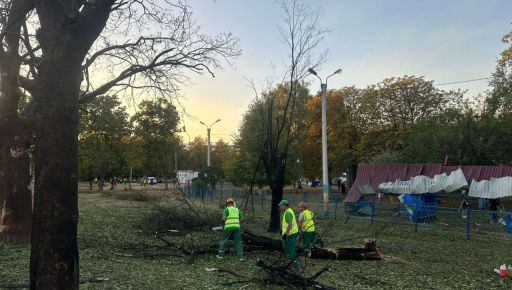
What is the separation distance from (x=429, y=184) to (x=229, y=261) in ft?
51.5

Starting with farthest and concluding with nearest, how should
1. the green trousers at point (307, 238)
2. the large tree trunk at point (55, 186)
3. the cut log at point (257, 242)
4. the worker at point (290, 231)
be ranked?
the cut log at point (257, 242)
the green trousers at point (307, 238)
the worker at point (290, 231)
the large tree trunk at point (55, 186)

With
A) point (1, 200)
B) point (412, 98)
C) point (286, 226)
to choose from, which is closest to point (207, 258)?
point (286, 226)

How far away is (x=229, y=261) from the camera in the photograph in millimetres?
11555

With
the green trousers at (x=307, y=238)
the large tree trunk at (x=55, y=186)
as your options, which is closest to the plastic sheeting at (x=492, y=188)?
the green trousers at (x=307, y=238)

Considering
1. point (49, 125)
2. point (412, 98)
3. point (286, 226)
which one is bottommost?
point (286, 226)

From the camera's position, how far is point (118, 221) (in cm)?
2045

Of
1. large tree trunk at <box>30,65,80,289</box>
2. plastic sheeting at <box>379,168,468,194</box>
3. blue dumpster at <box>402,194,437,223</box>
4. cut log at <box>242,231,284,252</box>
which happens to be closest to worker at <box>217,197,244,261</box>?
cut log at <box>242,231,284,252</box>

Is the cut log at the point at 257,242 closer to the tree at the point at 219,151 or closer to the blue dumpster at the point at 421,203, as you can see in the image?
the blue dumpster at the point at 421,203

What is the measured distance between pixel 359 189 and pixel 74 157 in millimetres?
22443

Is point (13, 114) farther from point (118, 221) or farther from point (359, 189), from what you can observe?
point (359, 189)

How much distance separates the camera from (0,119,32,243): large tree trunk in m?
13.0

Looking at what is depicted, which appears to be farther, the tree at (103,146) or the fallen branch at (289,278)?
the tree at (103,146)

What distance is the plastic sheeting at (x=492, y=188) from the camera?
2164 cm

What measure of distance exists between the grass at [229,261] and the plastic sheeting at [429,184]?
16.8 feet
